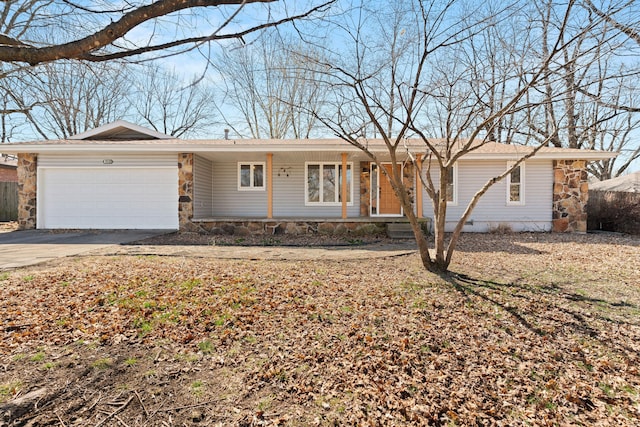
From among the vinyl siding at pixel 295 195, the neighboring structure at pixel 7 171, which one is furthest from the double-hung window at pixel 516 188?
the neighboring structure at pixel 7 171

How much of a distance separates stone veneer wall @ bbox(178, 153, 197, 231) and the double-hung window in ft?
33.9

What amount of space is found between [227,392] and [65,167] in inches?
444

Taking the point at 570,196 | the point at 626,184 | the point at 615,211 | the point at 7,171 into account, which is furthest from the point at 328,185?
the point at 7,171

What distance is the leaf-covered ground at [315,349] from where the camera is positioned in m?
2.02

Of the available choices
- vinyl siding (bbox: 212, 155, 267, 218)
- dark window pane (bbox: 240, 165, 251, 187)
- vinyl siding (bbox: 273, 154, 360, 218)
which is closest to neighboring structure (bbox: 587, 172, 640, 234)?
vinyl siding (bbox: 273, 154, 360, 218)

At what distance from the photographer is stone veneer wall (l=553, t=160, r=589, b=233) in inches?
407

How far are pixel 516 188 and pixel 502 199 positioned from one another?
586 mm

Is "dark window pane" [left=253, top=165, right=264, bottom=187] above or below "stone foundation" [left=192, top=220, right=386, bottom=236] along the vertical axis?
above

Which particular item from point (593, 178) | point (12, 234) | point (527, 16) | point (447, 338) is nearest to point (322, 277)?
point (447, 338)

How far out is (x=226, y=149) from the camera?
9492mm

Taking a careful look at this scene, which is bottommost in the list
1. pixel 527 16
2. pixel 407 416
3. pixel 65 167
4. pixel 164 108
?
pixel 407 416

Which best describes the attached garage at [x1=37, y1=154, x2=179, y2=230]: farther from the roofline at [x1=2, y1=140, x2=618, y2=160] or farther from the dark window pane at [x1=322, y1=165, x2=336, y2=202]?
the dark window pane at [x1=322, y1=165, x2=336, y2=202]

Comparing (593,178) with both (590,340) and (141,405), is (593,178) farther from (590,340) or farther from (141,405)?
(141,405)

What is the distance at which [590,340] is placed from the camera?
9.75ft
